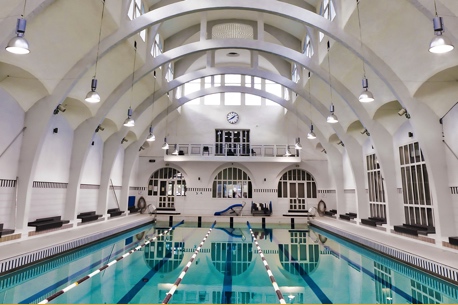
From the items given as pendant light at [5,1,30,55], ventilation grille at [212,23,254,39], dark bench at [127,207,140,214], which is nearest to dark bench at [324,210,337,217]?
ventilation grille at [212,23,254,39]

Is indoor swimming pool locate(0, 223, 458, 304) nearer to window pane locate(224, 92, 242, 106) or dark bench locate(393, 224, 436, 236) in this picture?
dark bench locate(393, 224, 436, 236)

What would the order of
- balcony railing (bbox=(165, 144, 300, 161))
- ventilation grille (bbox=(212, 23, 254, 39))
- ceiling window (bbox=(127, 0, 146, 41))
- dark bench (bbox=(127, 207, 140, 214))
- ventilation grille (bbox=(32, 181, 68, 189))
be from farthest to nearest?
balcony railing (bbox=(165, 144, 300, 161)) → dark bench (bbox=(127, 207, 140, 214)) → ventilation grille (bbox=(212, 23, 254, 39)) → ceiling window (bbox=(127, 0, 146, 41)) → ventilation grille (bbox=(32, 181, 68, 189))

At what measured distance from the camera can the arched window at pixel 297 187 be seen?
17656 millimetres

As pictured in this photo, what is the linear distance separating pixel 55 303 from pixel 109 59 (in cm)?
744

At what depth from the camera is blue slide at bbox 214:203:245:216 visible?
54.5ft

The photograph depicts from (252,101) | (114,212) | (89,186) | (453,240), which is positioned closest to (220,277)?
(453,240)

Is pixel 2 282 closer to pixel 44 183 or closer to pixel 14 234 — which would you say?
pixel 14 234

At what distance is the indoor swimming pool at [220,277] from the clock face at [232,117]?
1059 cm

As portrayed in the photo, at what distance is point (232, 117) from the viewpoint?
60.6 feet

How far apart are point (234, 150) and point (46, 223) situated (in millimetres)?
11313

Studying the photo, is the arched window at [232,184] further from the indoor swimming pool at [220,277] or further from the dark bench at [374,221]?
the indoor swimming pool at [220,277]

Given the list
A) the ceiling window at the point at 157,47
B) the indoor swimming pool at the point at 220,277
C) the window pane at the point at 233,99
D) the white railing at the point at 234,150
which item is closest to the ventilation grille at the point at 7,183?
the indoor swimming pool at the point at 220,277

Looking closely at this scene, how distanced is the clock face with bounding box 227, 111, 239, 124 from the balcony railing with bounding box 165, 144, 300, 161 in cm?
161

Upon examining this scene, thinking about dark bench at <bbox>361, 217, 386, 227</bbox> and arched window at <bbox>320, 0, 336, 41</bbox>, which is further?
dark bench at <bbox>361, 217, 386, 227</bbox>
